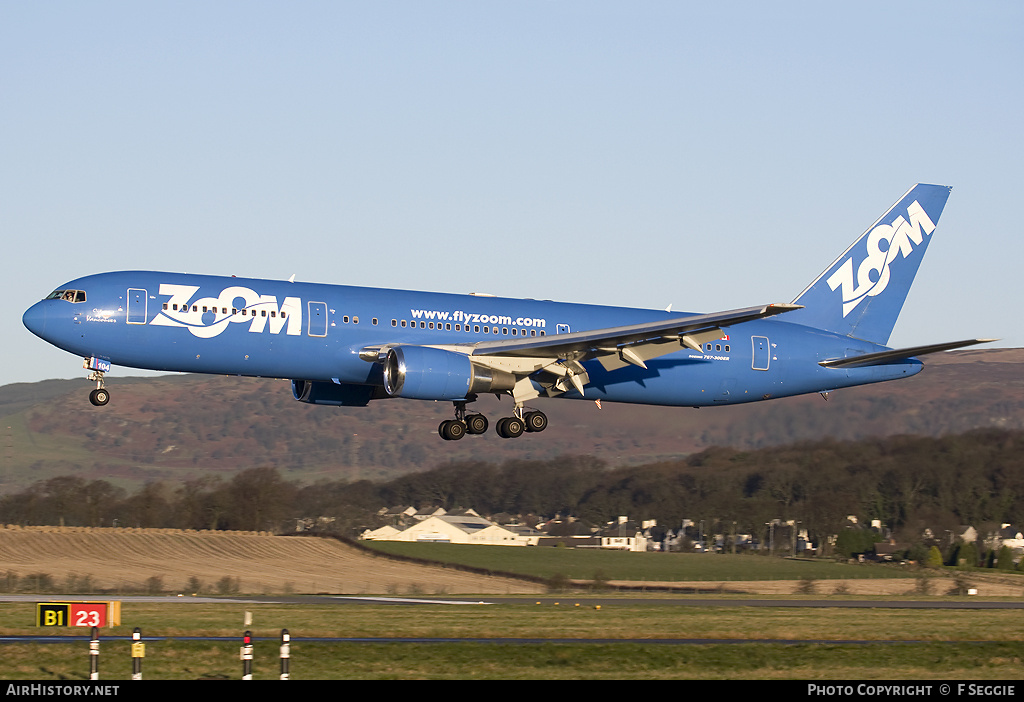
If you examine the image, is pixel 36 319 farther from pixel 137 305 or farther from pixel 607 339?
pixel 607 339

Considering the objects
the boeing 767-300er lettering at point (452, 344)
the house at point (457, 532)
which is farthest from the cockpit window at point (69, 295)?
the house at point (457, 532)

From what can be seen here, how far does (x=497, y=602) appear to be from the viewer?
170ft

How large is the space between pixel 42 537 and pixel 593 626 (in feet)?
172

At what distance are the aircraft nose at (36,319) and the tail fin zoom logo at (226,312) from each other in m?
3.46

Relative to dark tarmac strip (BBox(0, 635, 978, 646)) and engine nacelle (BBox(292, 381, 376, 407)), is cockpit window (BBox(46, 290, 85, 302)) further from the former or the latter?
dark tarmac strip (BBox(0, 635, 978, 646))

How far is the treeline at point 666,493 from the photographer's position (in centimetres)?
8050

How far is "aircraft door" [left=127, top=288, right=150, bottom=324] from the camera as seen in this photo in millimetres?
39719

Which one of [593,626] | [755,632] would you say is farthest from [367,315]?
[755,632]

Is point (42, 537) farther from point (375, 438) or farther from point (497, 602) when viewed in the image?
point (375, 438)

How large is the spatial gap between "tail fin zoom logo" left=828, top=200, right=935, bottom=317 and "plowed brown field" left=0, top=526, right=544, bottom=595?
24.5 metres

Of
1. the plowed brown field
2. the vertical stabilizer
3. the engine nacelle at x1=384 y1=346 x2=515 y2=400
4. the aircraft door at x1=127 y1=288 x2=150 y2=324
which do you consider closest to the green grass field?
the engine nacelle at x1=384 y1=346 x2=515 y2=400

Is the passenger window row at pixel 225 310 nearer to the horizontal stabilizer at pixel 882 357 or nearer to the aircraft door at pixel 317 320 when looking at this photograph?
the aircraft door at pixel 317 320
